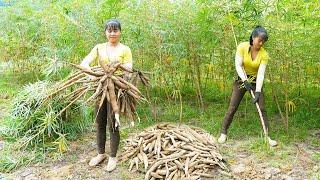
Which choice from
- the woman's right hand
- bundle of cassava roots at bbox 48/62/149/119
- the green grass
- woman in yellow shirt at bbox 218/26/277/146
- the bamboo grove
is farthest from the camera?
the bamboo grove

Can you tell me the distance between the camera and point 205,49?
639 centimetres

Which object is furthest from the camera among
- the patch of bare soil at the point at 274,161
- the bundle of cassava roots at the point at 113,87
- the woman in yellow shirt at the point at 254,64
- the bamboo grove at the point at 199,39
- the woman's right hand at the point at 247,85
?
the bamboo grove at the point at 199,39

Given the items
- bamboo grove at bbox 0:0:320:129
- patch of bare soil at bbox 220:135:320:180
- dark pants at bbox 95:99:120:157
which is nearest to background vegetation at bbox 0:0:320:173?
bamboo grove at bbox 0:0:320:129

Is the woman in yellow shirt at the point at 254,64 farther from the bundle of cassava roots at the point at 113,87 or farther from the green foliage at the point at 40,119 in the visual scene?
the green foliage at the point at 40,119

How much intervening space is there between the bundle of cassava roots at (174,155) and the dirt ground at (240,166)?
4.7 inches

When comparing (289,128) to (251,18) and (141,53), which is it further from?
(141,53)

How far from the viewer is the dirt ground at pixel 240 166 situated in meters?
4.50

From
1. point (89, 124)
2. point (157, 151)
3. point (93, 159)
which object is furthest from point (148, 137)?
point (89, 124)

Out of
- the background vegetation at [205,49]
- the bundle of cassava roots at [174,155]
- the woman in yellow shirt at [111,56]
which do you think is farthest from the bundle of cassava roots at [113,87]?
the background vegetation at [205,49]

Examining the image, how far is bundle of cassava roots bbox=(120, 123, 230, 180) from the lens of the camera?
174 inches

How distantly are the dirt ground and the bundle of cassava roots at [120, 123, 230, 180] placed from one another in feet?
0.39

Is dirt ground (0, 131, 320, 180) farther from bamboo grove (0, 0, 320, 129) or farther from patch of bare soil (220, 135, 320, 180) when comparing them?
bamboo grove (0, 0, 320, 129)

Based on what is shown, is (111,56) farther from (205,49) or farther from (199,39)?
(205,49)

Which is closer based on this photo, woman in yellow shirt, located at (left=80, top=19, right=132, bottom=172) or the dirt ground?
woman in yellow shirt, located at (left=80, top=19, right=132, bottom=172)
